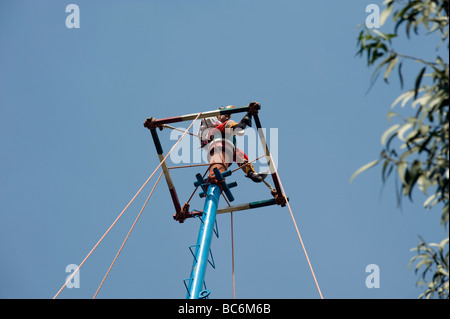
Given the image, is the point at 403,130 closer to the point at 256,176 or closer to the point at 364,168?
the point at 364,168

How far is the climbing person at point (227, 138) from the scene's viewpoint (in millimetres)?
14223

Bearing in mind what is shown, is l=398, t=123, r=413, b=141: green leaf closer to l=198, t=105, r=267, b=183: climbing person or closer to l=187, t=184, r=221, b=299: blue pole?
l=187, t=184, r=221, b=299: blue pole

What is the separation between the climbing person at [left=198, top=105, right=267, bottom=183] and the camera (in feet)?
46.7

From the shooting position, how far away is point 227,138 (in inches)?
566

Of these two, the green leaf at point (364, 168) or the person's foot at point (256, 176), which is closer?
the green leaf at point (364, 168)

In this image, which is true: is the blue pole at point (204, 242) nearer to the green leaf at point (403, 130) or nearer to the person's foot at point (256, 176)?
the person's foot at point (256, 176)

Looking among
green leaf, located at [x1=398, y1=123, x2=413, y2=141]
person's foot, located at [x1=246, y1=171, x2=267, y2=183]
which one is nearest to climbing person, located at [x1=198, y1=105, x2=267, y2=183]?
person's foot, located at [x1=246, y1=171, x2=267, y2=183]

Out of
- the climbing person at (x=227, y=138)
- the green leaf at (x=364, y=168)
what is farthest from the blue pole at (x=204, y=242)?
the green leaf at (x=364, y=168)

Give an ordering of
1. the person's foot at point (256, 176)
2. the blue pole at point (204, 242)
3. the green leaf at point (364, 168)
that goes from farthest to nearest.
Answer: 1. the person's foot at point (256, 176)
2. the blue pole at point (204, 242)
3. the green leaf at point (364, 168)

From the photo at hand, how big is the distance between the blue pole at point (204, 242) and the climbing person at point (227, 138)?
1.33 metres

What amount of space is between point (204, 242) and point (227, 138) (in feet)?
11.0

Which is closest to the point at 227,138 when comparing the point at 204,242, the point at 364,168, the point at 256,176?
the point at 256,176
